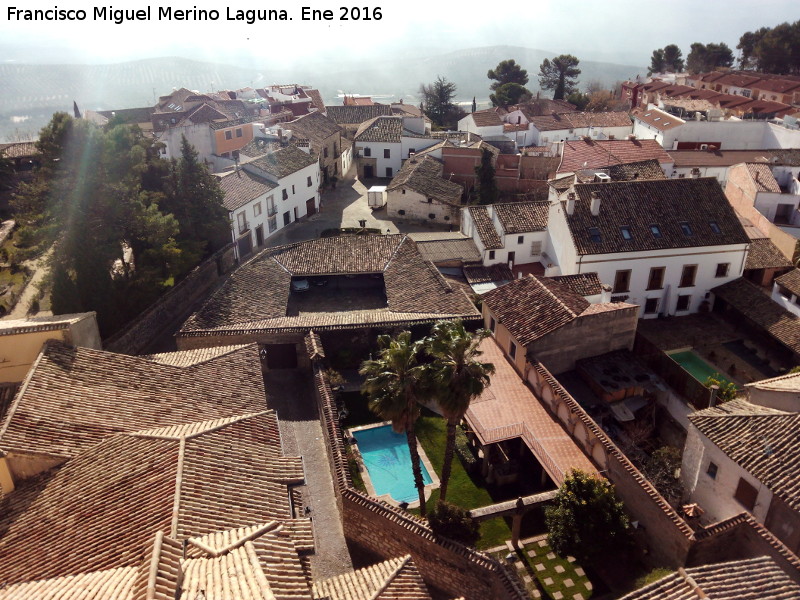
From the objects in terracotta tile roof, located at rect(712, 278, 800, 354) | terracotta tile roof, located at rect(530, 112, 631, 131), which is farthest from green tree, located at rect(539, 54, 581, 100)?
terracotta tile roof, located at rect(712, 278, 800, 354)

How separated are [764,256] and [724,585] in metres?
31.3

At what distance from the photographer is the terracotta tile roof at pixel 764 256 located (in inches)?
1602

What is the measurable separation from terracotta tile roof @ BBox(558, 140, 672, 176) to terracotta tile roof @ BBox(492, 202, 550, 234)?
42.2ft

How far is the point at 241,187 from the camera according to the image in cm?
5156

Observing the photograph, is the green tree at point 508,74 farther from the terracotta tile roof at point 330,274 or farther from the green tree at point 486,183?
the terracotta tile roof at point 330,274

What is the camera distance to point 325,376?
106ft

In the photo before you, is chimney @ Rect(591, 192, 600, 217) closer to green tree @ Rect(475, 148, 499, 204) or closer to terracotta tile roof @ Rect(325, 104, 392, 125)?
green tree @ Rect(475, 148, 499, 204)

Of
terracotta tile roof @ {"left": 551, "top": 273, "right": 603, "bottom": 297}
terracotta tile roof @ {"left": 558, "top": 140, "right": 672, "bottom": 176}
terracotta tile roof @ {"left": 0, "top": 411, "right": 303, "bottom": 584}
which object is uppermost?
terracotta tile roof @ {"left": 558, "top": 140, "right": 672, "bottom": 176}

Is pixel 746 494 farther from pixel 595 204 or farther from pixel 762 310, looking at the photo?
pixel 595 204

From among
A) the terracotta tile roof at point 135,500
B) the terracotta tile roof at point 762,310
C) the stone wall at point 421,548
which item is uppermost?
the terracotta tile roof at point 135,500

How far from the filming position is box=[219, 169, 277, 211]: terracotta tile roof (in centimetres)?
4909

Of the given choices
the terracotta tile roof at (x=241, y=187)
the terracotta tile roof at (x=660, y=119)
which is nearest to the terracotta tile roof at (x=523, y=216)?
the terracotta tile roof at (x=241, y=187)

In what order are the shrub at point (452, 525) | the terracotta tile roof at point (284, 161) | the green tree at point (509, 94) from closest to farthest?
the shrub at point (452, 525) → the terracotta tile roof at point (284, 161) → the green tree at point (509, 94)

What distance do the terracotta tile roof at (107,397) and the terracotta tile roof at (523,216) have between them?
22.5 metres
